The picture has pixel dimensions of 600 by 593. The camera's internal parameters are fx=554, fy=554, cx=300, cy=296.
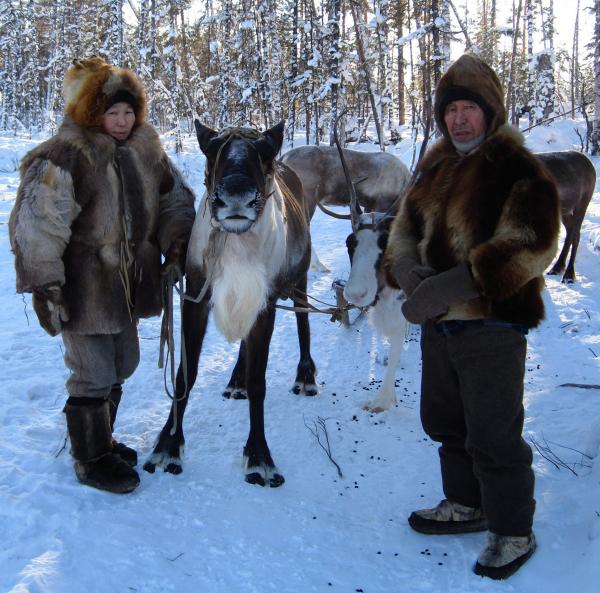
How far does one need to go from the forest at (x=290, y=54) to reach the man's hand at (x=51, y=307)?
12451 millimetres

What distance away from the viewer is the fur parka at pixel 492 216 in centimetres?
215

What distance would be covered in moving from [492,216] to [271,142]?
1334 mm

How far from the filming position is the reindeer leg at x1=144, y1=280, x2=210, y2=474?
325 cm

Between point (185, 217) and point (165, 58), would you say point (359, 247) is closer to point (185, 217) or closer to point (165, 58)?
point (185, 217)

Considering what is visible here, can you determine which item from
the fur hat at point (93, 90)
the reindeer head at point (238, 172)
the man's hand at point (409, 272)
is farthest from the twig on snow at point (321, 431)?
the fur hat at point (93, 90)

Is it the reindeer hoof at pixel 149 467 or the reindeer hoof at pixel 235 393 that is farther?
the reindeer hoof at pixel 235 393

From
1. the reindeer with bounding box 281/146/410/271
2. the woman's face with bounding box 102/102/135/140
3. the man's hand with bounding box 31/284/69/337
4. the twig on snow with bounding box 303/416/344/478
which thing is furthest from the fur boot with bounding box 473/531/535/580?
the reindeer with bounding box 281/146/410/271

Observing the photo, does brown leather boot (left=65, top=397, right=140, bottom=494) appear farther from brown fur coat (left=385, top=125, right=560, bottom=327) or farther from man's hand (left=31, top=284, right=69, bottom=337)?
brown fur coat (left=385, top=125, right=560, bottom=327)

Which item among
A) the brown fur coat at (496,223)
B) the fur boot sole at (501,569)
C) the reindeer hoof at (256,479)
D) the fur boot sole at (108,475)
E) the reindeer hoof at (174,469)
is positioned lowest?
the reindeer hoof at (256,479)

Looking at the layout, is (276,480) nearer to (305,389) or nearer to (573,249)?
(305,389)

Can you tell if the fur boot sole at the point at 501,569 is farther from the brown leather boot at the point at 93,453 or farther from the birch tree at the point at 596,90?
the birch tree at the point at 596,90

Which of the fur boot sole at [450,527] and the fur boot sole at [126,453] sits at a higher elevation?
the fur boot sole at [126,453]

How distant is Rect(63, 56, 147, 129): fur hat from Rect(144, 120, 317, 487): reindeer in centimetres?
45

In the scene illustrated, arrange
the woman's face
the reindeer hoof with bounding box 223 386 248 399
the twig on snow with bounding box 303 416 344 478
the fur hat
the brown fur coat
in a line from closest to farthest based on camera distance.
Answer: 1. the brown fur coat
2. the fur hat
3. the woman's face
4. the twig on snow with bounding box 303 416 344 478
5. the reindeer hoof with bounding box 223 386 248 399
